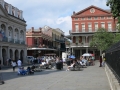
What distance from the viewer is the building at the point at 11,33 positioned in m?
43.1

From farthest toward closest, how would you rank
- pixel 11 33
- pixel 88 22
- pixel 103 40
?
pixel 88 22
pixel 11 33
pixel 103 40

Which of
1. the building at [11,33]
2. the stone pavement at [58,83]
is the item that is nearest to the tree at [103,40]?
the building at [11,33]

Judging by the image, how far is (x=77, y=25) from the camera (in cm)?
6494

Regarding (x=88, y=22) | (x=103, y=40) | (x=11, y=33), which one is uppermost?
(x=88, y=22)

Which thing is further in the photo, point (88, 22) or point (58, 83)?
point (88, 22)

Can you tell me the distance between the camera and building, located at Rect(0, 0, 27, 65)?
141ft

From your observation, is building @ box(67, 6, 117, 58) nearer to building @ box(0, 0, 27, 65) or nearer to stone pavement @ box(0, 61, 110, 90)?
building @ box(0, 0, 27, 65)

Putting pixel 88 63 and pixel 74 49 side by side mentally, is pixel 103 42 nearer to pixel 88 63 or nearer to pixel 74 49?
pixel 88 63

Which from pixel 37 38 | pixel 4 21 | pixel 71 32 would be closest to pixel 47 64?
pixel 4 21

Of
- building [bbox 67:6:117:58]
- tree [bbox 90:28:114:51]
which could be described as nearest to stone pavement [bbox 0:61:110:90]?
tree [bbox 90:28:114:51]

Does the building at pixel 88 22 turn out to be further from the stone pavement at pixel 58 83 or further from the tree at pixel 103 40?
the stone pavement at pixel 58 83

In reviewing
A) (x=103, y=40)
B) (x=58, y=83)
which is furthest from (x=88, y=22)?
(x=58, y=83)

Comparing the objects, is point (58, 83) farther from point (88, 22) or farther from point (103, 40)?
point (88, 22)

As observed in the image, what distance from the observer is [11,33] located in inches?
1876
